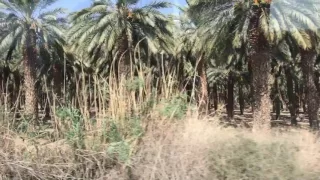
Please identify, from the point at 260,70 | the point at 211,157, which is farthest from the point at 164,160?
the point at 260,70

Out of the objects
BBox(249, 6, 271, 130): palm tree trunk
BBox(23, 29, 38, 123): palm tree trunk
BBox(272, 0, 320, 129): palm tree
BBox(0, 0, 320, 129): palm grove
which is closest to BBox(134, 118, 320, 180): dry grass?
BBox(0, 0, 320, 129): palm grove

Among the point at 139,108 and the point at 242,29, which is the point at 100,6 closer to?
the point at 242,29

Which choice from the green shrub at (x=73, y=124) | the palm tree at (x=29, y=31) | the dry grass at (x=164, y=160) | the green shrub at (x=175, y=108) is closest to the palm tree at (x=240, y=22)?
the palm tree at (x=29, y=31)

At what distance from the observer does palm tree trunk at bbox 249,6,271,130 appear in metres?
19.5

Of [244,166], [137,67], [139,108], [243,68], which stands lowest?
[244,166]

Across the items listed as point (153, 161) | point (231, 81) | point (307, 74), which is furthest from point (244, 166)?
point (231, 81)

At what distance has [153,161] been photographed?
18.1 feet

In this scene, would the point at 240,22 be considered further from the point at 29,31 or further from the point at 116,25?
the point at 29,31

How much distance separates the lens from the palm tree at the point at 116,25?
23.0 m

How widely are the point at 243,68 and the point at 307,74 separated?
12412 mm

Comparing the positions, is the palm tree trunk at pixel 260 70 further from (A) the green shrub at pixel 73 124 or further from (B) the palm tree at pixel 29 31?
(A) the green shrub at pixel 73 124

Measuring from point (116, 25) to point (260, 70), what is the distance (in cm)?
742

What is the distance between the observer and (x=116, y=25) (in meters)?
23.2

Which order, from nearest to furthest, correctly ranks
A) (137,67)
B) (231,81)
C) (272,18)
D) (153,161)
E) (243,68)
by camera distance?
(153,161) → (137,67) → (272,18) → (243,68) → (231,81)
